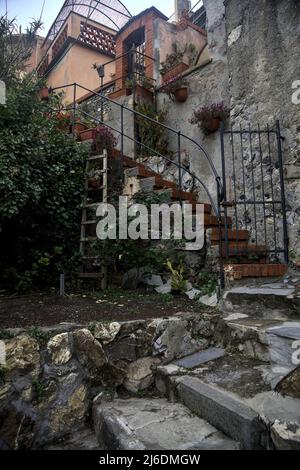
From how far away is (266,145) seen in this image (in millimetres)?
3822

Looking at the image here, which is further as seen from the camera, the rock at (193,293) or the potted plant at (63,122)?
the potted plant at (63,122)

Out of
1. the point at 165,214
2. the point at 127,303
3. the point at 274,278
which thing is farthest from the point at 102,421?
the point at 165,214

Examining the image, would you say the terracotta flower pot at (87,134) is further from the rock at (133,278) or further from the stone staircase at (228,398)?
the stone staircase at (228,398)

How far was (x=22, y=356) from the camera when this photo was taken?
6.47ft

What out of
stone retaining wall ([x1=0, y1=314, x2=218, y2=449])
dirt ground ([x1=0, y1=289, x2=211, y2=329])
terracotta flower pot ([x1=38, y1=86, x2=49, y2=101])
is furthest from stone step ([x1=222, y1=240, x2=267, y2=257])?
terracotta flower pot ([x1=38, y1=86, x2=49, y2=101])

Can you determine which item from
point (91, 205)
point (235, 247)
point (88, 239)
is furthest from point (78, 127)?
point (235, 247)

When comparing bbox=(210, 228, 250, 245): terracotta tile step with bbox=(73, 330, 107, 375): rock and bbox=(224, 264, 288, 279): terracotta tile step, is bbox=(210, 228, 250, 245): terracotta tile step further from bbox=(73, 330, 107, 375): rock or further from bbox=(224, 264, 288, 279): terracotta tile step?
bbox=(73, 330, 107, 375): rock

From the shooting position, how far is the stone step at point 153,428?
1521mm

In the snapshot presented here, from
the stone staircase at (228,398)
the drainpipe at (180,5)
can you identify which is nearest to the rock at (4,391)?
the stone staircase at (228,398)

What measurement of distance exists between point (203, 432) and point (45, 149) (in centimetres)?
347

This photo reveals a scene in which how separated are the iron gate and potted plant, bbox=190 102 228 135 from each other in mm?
1151
